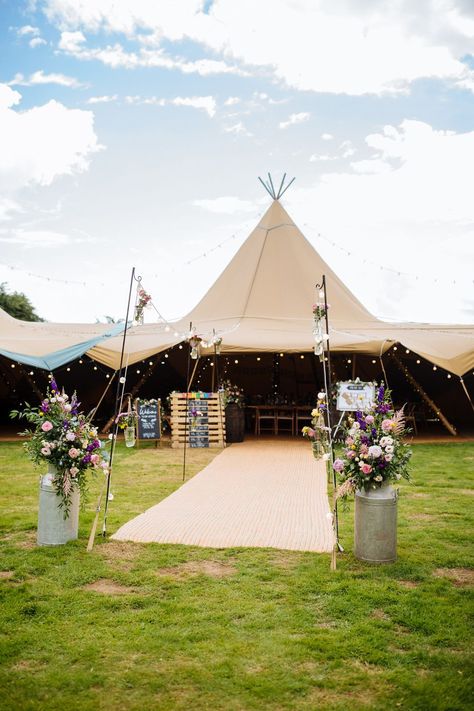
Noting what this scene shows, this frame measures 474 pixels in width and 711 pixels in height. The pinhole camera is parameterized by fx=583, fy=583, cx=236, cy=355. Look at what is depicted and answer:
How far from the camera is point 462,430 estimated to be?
14.0 meters

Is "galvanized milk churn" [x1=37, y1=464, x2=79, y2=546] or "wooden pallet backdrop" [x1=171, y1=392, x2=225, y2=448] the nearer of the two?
"galvanized milk churn" [x1=37, y1=464, x2=79, y2=546]

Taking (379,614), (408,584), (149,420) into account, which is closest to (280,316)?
(149,420)

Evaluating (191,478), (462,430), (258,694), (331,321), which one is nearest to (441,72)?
(331,321)

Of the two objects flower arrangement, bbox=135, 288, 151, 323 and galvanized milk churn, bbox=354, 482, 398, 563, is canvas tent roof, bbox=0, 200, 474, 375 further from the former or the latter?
galvanized milk churn, bbox=354, 482, 398, 563

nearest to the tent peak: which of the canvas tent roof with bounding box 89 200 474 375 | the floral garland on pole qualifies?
the canvas tent roof with bounding box 89 200 474 375

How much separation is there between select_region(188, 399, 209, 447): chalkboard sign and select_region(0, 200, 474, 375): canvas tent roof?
129 centimetres

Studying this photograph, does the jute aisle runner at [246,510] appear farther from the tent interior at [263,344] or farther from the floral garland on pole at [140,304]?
the tent interior at [263,344]

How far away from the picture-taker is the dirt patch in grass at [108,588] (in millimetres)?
3838

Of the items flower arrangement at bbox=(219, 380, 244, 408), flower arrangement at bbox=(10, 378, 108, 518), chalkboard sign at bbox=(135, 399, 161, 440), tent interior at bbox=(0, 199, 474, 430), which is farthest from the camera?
tent interior at bbox=(0, 199, 474, 430)

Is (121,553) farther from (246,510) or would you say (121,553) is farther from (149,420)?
(149,420)

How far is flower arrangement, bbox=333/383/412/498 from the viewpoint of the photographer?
4.35 m

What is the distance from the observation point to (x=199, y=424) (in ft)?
37.6

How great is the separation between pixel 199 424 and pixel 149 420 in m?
0.98

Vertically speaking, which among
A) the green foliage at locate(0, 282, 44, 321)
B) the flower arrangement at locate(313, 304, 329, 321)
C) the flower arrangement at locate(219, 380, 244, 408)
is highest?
the green foliage at locate(0, 282, 44, 321)
